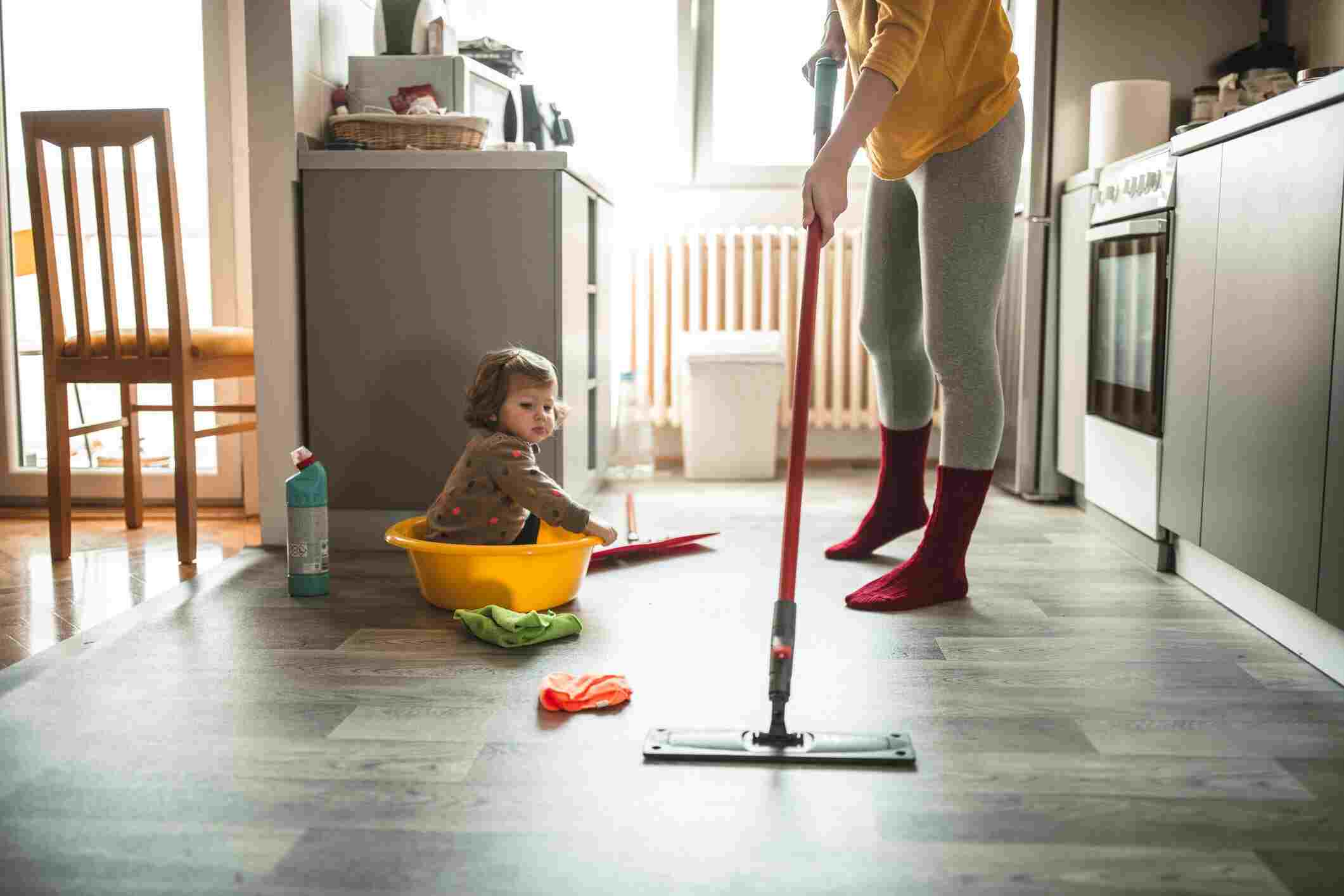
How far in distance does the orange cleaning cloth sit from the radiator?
2474mm

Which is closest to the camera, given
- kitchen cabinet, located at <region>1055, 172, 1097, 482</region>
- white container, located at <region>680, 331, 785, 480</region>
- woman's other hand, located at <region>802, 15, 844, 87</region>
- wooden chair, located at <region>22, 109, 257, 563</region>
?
woman's other hand, located at <region>802, 15, 844, 87</region>

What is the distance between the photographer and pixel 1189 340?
2201 millimetres

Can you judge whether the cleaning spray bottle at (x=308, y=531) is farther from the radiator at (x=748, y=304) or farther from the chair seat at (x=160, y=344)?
the radiator at (x=748, y=304)

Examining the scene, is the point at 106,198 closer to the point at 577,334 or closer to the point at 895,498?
the point at 577,334

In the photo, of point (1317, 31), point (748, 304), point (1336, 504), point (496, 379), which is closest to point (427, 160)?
point (496, 379)

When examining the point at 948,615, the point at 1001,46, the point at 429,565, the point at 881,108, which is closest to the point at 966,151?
the point at 1001,46

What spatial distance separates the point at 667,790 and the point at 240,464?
229 cm

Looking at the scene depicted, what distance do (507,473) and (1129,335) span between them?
1.42 meters

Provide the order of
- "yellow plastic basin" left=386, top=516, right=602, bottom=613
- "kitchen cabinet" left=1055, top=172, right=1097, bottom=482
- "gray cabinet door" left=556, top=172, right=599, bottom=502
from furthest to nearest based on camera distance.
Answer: "kitchen cabinet" left=1055, top=172, right=1097, bottom=482
"gray cabinet door" left=556, top=172, right=599, bottom=502
"yellow plastic basin" left=386, top=516, right=602, bottom=613

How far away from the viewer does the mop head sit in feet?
4.40

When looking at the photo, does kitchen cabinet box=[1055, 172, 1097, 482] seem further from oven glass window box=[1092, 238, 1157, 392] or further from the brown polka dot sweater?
the brown polka dot sweater

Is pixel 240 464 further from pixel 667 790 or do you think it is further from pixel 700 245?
pixel 667 790

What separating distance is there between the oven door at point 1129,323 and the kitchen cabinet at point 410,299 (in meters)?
1.22

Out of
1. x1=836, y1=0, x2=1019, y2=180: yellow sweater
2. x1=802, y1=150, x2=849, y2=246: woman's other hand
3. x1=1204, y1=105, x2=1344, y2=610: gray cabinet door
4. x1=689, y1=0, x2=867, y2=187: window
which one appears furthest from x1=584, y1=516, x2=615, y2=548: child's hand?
x1=689, y1=0, x2=867, y2=187: window
